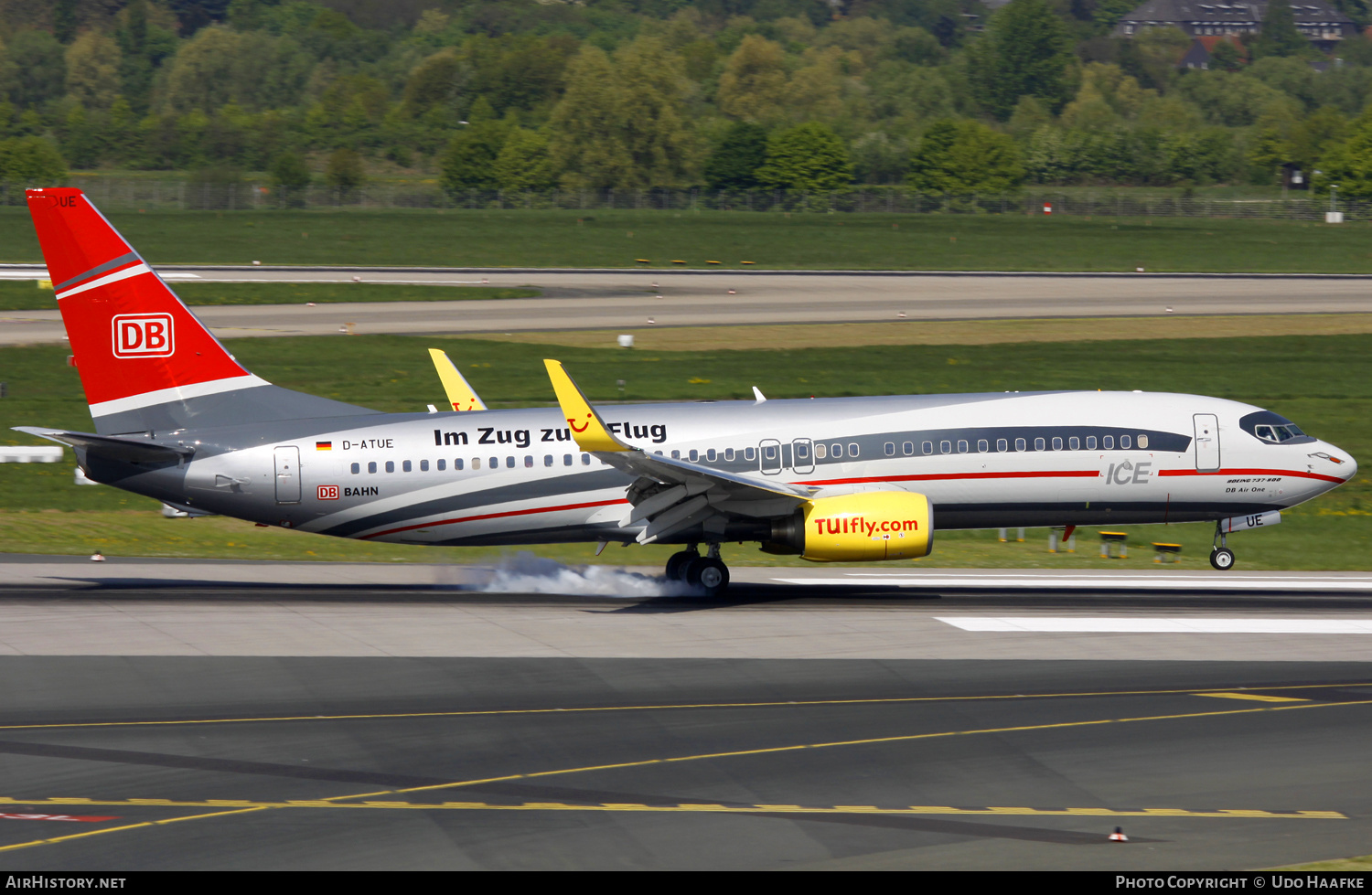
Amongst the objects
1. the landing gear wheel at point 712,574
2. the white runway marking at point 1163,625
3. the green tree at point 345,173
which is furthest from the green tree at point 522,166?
the white runway marking at point 1163,625

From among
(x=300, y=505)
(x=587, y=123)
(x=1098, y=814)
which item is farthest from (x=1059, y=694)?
(x=587, y=123)

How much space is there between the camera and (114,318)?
1300 inches

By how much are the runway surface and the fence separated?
46.4 m

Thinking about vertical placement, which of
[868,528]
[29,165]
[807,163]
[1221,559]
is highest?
[29,165]

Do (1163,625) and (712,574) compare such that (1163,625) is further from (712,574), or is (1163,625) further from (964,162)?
(964,162)

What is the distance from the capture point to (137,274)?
3319cm

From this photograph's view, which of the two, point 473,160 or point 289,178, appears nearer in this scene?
point 289,178

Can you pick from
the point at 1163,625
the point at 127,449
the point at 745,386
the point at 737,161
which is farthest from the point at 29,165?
the point at 1163,625

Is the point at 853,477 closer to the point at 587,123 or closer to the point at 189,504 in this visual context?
the point at 189,504

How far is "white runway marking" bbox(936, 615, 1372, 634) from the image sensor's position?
30484 millimetres

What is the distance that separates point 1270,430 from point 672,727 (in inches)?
756

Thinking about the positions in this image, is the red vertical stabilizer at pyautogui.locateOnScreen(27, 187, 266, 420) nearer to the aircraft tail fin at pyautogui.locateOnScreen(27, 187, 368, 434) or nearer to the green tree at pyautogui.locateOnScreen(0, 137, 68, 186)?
the aircraft tail fin at pyautogui.locateOnScreen(27, 187, 368, 434)

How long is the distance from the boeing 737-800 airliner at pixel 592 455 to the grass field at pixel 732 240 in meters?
68.3

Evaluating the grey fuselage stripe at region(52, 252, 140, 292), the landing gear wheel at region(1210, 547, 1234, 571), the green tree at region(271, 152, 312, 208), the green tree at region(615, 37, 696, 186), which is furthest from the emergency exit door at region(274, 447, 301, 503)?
the green tree at region(615, 37, 696, 186)
